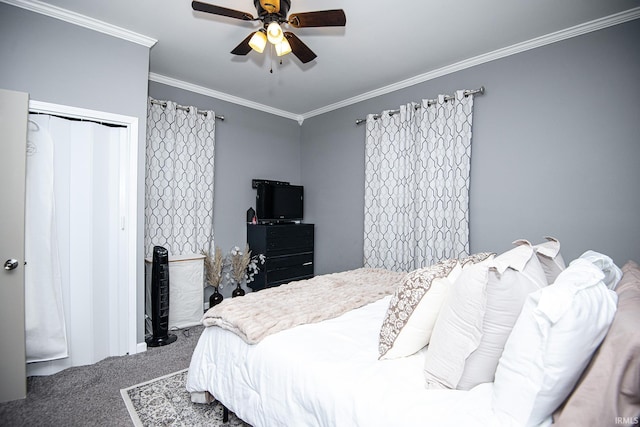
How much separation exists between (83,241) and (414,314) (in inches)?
108

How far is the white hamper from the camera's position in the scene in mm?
3293

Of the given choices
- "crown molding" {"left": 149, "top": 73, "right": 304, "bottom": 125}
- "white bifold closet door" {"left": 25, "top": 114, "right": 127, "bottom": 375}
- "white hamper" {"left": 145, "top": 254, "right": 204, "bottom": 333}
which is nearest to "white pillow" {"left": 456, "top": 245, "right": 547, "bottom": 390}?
"white bifold closet door" {"left": 25, "top": 114, "right": 127, "bottom": 375}

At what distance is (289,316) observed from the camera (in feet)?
A: 5.62

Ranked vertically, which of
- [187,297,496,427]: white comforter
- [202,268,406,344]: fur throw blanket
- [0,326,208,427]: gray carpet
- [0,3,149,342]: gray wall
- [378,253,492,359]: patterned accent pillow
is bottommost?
[0,326,208,427]: gray carpet

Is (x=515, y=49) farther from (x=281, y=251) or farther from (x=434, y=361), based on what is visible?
A: (x=281, y=251)

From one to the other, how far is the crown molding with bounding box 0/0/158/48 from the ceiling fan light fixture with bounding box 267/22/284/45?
1.43m

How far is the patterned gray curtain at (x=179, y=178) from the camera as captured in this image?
11.5 feet

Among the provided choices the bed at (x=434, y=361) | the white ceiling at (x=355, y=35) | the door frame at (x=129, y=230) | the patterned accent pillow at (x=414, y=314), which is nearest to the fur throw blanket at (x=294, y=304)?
the bed at (x=434, y=361)

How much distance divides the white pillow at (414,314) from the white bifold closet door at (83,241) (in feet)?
8.30

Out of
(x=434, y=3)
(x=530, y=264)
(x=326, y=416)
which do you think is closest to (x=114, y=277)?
(x=326, y=416)

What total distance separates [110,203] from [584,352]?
127 inches

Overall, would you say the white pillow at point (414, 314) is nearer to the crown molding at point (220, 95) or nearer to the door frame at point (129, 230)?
the door frame at point (129, 230)

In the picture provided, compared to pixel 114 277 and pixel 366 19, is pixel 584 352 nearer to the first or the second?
pixel 366 19

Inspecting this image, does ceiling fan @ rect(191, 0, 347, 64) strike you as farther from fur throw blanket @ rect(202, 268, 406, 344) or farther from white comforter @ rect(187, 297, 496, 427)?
white comforter @ rect(187, 297, 496, 427)
